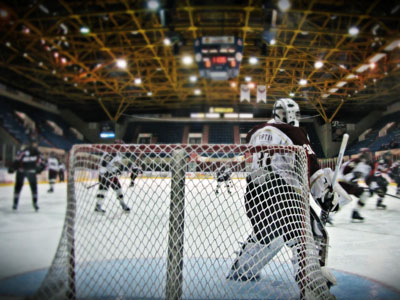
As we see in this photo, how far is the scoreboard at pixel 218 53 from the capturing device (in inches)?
55.4

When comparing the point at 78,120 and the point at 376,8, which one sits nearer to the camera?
the point at 376,8

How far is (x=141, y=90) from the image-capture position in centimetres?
183

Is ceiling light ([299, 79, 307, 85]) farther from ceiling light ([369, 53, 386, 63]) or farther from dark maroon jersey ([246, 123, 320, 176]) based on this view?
dark maroon jersey ([246, 123, 320, 176])

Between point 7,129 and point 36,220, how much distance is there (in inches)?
36.7

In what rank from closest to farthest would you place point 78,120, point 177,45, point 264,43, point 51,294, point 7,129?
point 51,294 → point 264,43 → point 177,45 → point 78,120 → point 7,129

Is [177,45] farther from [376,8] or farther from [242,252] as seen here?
[242,252]

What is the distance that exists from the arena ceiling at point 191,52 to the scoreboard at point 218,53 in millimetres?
46

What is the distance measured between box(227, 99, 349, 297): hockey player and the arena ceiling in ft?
1.42

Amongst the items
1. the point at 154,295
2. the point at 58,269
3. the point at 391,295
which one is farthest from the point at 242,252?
the point at 58,269

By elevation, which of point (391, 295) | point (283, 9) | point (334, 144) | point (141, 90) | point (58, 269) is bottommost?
point (391, 295)

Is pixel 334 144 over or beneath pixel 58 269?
over

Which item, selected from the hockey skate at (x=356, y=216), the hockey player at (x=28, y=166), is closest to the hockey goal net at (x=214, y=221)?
the hockey player at (x=28, y=166)

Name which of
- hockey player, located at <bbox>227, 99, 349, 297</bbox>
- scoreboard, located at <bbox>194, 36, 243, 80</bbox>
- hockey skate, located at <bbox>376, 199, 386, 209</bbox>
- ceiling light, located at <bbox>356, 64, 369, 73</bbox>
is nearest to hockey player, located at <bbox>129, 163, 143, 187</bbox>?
hockey player, located at <bbox>227, 99, 349, 297</bbox>

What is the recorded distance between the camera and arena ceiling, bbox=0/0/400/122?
136 centimetres
